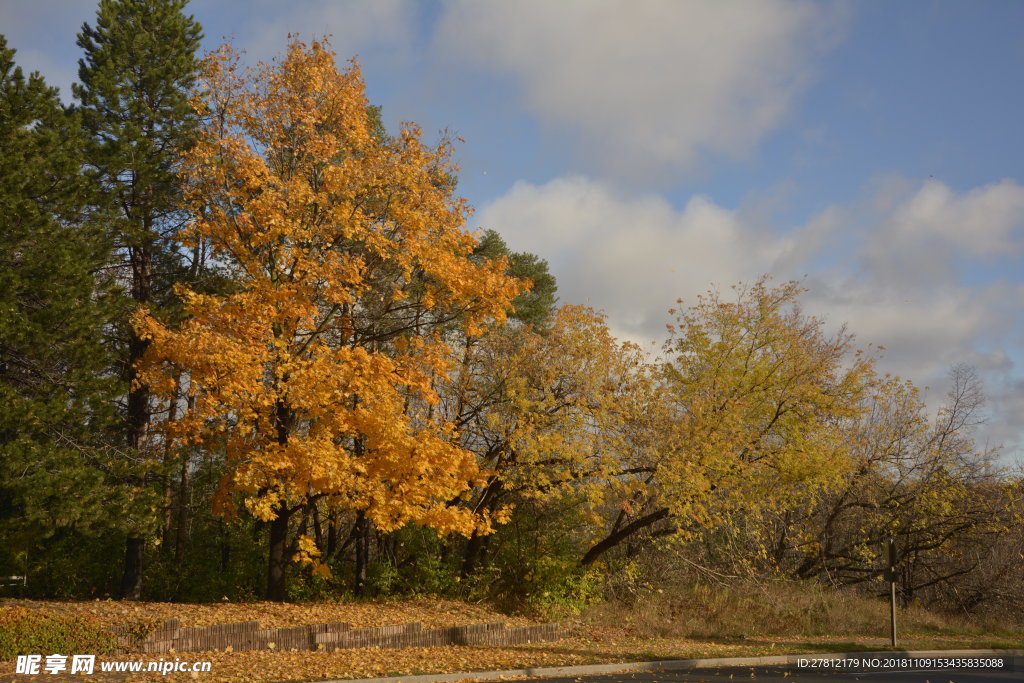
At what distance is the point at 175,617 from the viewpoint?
1473 cm

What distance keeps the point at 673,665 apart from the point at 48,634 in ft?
38.6

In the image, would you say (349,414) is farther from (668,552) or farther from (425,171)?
(668,552)

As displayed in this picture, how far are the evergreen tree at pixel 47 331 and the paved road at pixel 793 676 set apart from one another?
34.2 feet

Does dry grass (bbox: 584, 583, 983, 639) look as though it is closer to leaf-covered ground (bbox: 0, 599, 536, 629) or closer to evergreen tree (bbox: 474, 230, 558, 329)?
leaf-covered ground (bbox: 0, 599, 536, 629)

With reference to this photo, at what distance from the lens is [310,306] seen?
17500 millimetres

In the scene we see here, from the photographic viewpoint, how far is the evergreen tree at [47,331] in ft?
49.7

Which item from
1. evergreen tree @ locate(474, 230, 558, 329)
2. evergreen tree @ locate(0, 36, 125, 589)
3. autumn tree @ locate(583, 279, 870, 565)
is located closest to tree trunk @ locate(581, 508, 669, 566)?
autumn tree @ locate(583, 279, 870, 565)

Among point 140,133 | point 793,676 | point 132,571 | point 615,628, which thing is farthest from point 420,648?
point 140,133

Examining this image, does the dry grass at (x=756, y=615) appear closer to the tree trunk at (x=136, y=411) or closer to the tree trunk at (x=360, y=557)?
the tree trunk at (x=360, y=557)

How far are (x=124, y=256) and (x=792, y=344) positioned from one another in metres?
18.4

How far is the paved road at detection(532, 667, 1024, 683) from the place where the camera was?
13742 mm

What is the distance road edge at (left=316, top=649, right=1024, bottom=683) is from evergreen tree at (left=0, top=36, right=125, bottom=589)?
7.51 meters

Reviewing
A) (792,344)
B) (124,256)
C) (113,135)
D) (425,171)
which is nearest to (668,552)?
(792,344)

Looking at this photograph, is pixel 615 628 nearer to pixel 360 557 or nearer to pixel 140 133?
pixel 360 557
